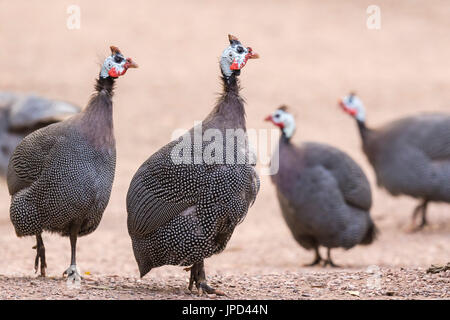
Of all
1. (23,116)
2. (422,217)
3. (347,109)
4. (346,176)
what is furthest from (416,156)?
(23,116)

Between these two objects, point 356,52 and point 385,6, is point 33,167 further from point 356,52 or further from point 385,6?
point 385,6

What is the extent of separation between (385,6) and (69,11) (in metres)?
7.78

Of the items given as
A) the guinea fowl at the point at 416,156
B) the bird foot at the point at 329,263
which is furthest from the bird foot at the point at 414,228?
the bird foot at the point at 329,263

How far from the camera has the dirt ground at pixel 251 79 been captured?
8.95m

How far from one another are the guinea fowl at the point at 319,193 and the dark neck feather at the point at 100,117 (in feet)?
8.88

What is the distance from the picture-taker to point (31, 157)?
573 cm

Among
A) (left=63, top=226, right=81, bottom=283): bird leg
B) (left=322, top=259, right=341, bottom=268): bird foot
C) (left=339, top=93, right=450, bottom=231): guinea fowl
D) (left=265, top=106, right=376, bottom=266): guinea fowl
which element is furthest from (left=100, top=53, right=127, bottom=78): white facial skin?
(left=339, top=93, right=450, bottom=231): guinea fowl

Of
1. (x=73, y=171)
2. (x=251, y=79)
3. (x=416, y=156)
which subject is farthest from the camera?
(x=251, y=79)

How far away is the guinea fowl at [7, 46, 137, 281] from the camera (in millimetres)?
5488

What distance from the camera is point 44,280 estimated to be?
221 inches

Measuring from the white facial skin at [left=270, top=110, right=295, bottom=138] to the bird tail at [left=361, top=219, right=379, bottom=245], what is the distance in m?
1.21

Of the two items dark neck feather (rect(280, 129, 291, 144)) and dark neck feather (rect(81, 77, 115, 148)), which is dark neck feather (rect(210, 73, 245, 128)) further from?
dark neck feather (rect(280, 129, 291, 144))

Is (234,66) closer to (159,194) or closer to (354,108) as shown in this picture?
(159,194)

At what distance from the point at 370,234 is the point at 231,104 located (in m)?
3.65
